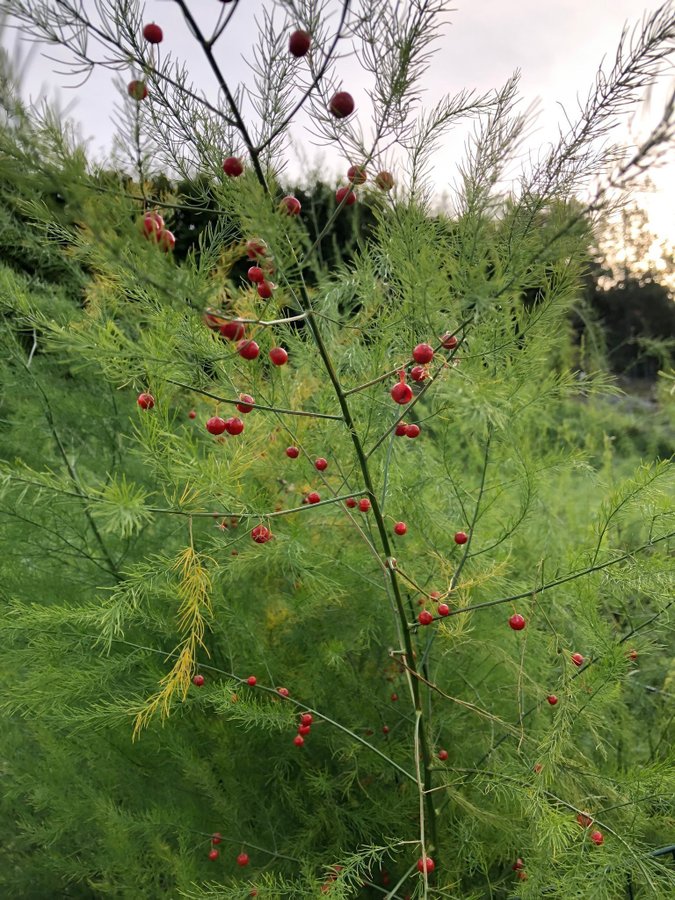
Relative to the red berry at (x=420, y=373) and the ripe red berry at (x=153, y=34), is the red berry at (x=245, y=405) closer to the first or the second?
the red berry at (x=420, y=373)

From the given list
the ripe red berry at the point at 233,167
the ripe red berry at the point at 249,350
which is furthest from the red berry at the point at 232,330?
the ripe red berry at the point at 233,167

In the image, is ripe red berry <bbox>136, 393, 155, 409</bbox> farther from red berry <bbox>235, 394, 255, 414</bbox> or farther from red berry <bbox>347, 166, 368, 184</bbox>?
red berry <bbox>347, 166, 368, 184</bbox>

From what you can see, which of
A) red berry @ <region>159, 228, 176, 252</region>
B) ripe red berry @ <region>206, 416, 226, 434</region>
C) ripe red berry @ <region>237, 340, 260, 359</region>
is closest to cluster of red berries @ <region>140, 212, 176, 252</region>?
red berry @ <region>159, 228, 176, 252</region>

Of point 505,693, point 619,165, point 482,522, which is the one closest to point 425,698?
point 505,693

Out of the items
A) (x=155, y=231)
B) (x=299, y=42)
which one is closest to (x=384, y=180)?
(x=299, y=42)

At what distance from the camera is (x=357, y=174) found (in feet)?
2.02

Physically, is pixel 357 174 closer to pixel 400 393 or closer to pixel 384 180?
pixel 384 180

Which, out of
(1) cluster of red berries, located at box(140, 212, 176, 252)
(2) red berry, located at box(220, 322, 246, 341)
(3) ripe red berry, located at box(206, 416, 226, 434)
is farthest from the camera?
(3) ripe red berry, located at box(206, 416, 226, 434)

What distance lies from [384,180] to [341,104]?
0.08 m

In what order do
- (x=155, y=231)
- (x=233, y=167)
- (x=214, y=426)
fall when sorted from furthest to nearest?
(x=214, y=426) → (x=233, y=167) → (x=155, y=231)

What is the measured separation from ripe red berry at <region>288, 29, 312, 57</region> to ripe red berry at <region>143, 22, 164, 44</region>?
107mm

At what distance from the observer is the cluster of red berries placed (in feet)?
1.54

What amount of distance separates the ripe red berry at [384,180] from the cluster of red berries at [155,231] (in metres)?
0.23

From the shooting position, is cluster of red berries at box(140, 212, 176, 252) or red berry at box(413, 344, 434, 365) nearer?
cluster of red berries at box(140, 212, 176, 252)
